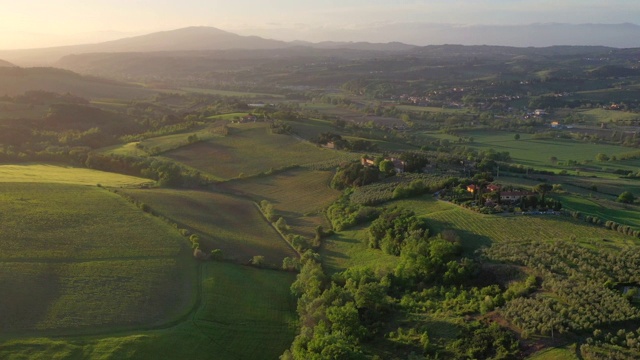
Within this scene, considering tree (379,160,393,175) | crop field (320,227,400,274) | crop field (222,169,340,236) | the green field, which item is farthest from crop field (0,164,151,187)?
tree (379,160,393,175)

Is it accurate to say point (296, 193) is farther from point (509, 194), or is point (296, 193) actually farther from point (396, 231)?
point (509, 194)

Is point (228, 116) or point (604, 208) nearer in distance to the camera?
point (604, 208)

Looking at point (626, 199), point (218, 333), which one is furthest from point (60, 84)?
point (626, 199)

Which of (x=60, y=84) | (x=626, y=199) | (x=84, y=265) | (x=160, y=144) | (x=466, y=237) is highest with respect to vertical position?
(x=60, y=84)

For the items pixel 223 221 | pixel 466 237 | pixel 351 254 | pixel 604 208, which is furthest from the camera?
pixel 223 221

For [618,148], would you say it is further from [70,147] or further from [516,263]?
[70,147]

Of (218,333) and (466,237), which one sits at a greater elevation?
(466,237)

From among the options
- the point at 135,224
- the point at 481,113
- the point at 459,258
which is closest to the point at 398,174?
Answer: the point at 459,258
